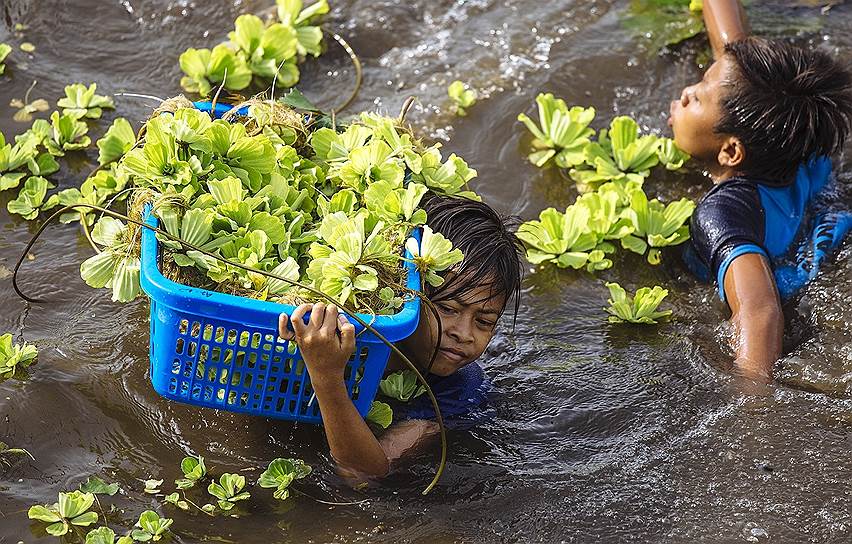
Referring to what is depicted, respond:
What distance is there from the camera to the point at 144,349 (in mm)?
3354

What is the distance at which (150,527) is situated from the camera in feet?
8.82

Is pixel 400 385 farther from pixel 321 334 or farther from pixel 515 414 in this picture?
pixel 321 334

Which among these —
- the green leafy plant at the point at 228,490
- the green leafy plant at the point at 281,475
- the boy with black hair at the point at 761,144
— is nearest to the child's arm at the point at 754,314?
the boy with black hair at the point at 761,144

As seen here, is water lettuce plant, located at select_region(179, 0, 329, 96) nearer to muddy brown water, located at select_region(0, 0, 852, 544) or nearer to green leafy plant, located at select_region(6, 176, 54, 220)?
muddy brown water, located at select_region(0, 0, 852, 544)

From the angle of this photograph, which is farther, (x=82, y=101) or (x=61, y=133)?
(x=82, y=101)

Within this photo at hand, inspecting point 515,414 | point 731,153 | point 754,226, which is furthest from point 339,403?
point 731,153


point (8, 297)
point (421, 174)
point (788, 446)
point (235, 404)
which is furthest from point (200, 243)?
point (788, 446)

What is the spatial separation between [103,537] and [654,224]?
242 centimetres

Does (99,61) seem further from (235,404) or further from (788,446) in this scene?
(788,446)

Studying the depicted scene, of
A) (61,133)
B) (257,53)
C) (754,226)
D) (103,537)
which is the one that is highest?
(754,226)

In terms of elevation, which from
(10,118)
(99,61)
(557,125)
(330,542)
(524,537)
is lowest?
(330,542)

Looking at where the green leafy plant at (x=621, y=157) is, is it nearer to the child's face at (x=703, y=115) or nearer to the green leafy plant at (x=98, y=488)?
the child's face at (x=703, y=115)

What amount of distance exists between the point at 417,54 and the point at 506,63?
436mm

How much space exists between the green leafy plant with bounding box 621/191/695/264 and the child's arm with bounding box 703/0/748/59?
104cm
